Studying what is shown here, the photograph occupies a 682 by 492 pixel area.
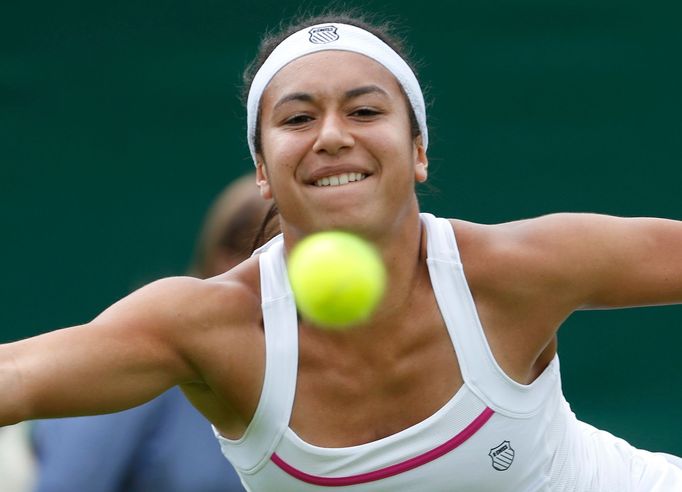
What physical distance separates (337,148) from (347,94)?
5.3 inches

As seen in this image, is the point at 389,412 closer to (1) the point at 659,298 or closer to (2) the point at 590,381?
(1) the point at 659,298

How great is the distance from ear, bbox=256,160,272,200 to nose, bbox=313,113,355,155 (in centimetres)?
25

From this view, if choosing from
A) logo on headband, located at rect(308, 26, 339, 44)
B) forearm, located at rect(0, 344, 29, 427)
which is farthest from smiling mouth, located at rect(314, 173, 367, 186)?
forearm, located at rect(0, 344, 29, 427)

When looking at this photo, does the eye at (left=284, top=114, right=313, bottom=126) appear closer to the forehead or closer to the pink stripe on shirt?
the forehead

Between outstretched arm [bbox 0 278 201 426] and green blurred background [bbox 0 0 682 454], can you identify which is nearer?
outstretched arm [bbox 0 278 201 426]

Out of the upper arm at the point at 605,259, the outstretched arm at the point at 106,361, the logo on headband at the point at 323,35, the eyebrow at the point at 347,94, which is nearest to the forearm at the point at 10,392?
the outstretched arm at the point at 106,361

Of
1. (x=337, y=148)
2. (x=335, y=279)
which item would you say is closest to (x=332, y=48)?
(x=337, y=148)

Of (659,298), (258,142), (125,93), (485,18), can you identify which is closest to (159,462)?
(258,142)

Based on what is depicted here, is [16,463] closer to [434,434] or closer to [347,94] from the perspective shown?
[434,434]

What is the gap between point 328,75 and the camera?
2.86m

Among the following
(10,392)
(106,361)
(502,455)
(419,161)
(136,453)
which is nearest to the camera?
(10,392)

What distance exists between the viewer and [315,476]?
111 inches

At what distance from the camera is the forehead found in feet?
9.37

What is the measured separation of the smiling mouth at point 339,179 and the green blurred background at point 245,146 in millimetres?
1984
